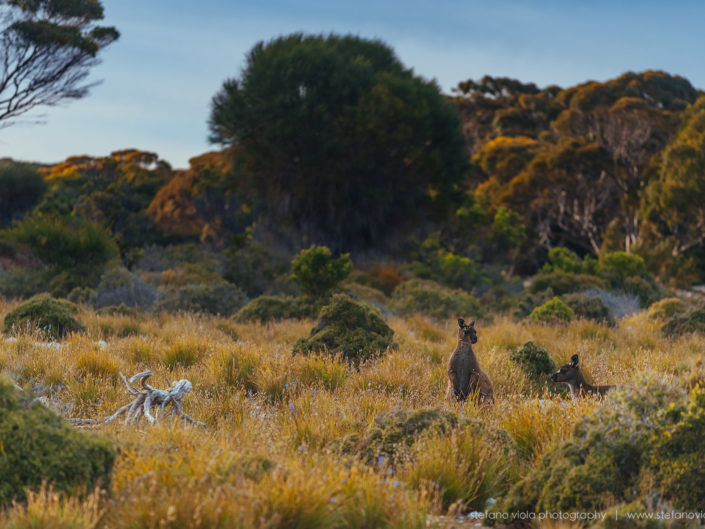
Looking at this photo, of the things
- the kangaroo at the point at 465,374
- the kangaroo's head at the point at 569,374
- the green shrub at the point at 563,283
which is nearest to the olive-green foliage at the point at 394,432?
A: the kangaroo at the point at 465,374

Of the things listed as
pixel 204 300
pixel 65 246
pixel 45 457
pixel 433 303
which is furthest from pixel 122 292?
pixel 45 457

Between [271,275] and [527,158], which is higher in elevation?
[527,158]

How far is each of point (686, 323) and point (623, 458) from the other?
8503 mm

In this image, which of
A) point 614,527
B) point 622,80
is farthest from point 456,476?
point 622,80

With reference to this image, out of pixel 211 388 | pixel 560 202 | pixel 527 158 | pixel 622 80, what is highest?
pixel 622 80

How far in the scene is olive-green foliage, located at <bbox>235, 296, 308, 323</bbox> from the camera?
12.0m

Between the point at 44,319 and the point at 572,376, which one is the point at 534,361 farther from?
the point at 44,319

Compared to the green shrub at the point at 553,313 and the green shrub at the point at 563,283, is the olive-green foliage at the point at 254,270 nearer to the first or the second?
the green shrub at the point at 563,283

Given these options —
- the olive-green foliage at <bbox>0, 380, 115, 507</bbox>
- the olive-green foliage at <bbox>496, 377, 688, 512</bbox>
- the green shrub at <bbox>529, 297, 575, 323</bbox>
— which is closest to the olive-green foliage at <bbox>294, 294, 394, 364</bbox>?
the olive-green foliage at <bbox>496, 377, 688, 512</bbox>

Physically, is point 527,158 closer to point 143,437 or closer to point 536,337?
point 536,337

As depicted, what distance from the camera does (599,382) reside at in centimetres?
662

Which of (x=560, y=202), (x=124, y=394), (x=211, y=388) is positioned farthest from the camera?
(x=560, y=202)

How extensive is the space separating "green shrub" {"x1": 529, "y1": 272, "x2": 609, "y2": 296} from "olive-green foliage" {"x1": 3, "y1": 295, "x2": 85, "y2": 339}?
41.3 feet

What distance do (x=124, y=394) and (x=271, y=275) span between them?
14.4 m
